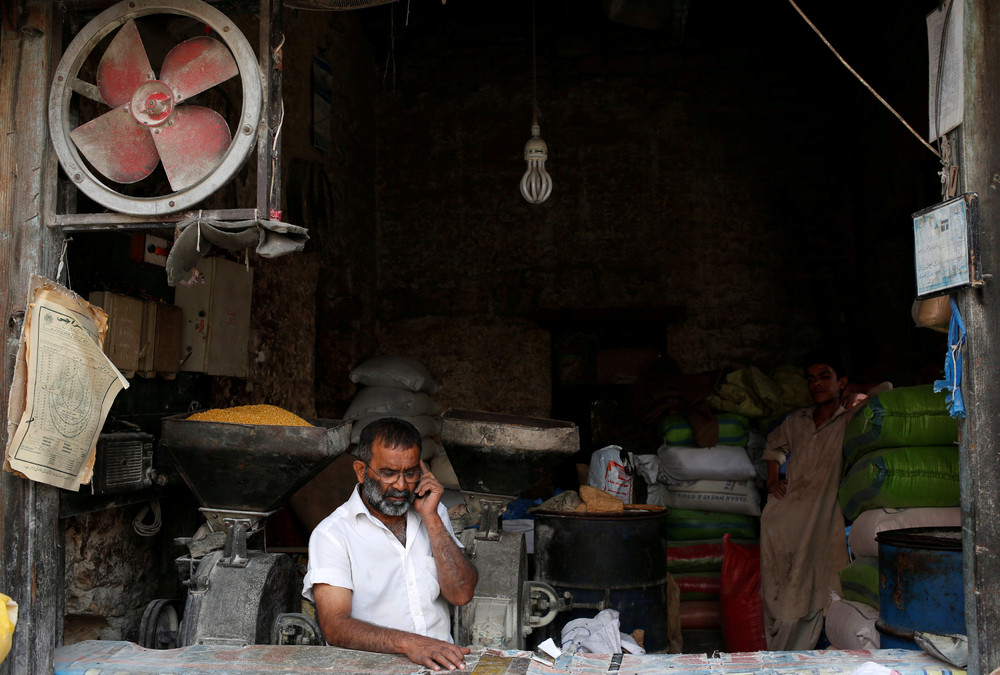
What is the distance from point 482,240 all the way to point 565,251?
30.3 inches

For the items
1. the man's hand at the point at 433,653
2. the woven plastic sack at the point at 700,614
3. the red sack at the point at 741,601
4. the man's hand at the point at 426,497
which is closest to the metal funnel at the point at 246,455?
the man's hand at the point at 426,497

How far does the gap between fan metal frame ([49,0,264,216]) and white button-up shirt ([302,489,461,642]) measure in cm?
119

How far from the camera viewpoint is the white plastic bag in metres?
5.39

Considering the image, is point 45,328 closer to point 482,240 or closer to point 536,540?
point 536,540

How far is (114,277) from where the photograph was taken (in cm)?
352

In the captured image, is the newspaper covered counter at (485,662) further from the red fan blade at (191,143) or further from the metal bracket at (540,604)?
the red fan blade at (191,143)

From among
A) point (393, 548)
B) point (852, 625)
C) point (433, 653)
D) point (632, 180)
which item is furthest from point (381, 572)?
point (632, 180)

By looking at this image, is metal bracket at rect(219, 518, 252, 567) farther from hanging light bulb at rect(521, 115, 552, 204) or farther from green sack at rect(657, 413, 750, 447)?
green sack at rect(657, 413, 750, 447)

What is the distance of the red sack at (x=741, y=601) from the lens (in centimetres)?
514

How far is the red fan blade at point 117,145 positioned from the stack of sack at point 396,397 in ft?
10.3

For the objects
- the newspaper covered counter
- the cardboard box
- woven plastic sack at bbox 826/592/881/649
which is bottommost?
woven plastic sack at bbox 826/592/881/649

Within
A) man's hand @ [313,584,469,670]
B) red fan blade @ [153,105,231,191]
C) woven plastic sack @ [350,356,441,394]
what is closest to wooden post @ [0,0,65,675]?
red fan blade @ [153,105,231,191]

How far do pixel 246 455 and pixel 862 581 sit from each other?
295 centimetres

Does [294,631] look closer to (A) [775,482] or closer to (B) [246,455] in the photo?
(B) [246,455]
